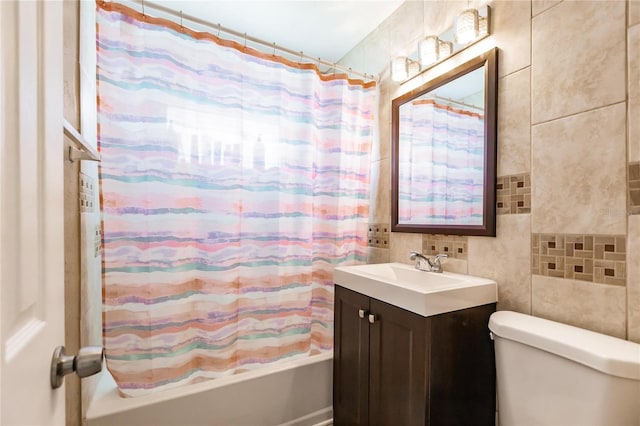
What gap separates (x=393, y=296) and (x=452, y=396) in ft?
1.31

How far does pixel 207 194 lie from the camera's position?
4.87 ft

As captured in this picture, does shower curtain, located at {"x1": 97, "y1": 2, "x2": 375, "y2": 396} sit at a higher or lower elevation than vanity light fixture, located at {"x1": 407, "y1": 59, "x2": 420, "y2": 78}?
lower

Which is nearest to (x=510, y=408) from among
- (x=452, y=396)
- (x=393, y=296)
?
(x=452, y=396)

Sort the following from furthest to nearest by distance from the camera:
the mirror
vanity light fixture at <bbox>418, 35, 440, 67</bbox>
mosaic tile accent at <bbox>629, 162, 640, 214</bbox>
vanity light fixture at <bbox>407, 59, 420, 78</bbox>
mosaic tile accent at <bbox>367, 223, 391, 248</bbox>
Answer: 1. mosaic tile accent at <bbox>367, 223, 391, 248</bbox>
2. vanity light fixture at <bbox>407, 59, 420, 78</bbox>
3. vanity light fixture at <bbox>418, 35, 440, 67</bbox>
4. the mirror
5. mosaic tile accent at <bbox>629, 162, 640, 214</bbox>

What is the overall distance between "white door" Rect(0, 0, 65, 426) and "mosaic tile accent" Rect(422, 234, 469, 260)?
1443mm

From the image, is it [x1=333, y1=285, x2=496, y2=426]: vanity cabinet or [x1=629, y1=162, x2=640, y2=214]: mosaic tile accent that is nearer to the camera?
[x1=629, y1=162, x2=640, y2=214]: mosaic tile accent

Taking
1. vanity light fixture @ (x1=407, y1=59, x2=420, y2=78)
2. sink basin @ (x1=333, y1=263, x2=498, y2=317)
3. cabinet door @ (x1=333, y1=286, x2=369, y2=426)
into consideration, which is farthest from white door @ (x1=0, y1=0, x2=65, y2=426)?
vanity light fixture @ (x1=407, y1=59, x2=420, y2=78)

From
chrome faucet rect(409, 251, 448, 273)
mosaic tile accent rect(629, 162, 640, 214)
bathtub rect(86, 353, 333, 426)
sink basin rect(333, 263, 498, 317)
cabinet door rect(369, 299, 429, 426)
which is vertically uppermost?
mosaic tile accent rect(629, 162, 640, 214)

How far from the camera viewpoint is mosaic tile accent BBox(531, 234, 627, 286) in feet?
3.02

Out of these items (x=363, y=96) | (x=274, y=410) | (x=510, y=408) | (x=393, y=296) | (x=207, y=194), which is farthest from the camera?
(x=363, y=96)

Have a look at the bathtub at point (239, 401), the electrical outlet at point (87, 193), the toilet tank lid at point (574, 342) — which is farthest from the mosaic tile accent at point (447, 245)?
the electrical outlet at point (87, 193)

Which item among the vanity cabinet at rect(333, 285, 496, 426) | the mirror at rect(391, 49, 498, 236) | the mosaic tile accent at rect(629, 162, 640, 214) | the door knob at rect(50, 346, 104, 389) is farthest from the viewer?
the mirror at rect(391, 49, 498, 236)

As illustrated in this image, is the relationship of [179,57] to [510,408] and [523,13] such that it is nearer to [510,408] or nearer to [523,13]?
[523,13]

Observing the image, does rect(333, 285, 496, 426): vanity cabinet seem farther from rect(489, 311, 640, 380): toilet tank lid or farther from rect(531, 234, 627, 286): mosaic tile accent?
rect(531, 234, 627, 286): mosaic tile accent
